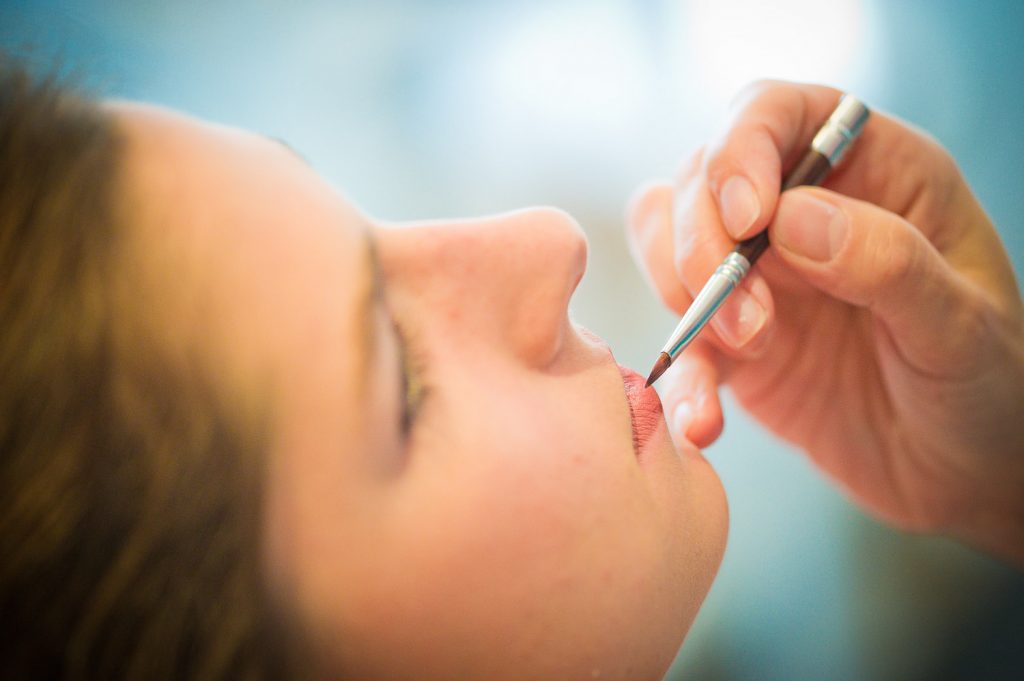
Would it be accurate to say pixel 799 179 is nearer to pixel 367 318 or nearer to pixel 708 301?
pixel 708 301

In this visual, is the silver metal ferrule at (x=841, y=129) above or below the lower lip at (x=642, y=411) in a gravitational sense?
above

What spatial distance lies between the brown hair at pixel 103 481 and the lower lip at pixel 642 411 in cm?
28

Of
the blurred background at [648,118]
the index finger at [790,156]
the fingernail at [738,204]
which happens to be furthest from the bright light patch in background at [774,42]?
the fingernail at [738,204]

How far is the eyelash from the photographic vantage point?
41cm

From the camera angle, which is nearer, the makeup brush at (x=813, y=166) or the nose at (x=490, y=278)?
the nose at (x=490, y=278)

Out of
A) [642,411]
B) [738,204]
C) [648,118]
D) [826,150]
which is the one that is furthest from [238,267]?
[648,118]

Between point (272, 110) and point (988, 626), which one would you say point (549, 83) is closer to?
point (272, 110)

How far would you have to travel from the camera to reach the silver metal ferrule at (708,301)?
22.0 inches

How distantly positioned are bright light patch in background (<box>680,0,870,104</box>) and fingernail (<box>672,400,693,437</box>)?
56 cm

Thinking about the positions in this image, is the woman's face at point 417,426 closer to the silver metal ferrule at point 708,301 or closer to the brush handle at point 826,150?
the silver metal ferrule at point 708,301

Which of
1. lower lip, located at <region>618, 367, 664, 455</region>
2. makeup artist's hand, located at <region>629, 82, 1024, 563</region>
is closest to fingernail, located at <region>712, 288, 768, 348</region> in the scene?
makeup artist's hand, located at <region>629, 82, 1024, 563</region>

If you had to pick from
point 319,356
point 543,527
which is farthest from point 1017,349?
point 319,356

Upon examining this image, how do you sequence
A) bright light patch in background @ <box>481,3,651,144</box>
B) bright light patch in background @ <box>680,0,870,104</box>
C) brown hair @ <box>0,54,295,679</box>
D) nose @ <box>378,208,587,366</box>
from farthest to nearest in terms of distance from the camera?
1. bright light patch in background @ <box>481,3,651,144</box>
2. bright light patch in background @ <box>680,0,870,104</box>
3. nose @ <box>378,208,587,366</box>
4. brown hair @ <box>0,54,295,679</box>

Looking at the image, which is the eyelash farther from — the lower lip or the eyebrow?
the lower lip
